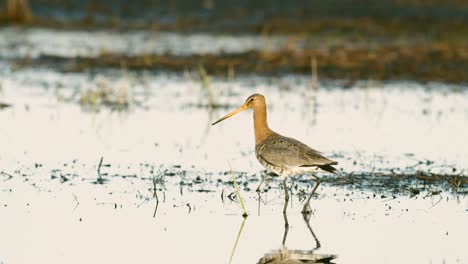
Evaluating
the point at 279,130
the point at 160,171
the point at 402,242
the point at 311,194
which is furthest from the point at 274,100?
the point at 402,242

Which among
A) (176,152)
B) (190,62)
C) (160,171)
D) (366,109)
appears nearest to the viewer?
(160,171)

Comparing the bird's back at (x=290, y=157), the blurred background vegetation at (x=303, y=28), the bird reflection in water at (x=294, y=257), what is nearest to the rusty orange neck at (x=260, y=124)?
the bird's back at (x=290, y=157)

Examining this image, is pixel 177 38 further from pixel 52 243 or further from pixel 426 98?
pixel 52 243

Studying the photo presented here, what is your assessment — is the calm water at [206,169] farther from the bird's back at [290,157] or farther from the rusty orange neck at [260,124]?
the rusty orange neck at [260,124]

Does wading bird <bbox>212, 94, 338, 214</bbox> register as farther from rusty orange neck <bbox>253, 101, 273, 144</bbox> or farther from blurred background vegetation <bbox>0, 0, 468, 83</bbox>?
blurred background vegetation <bbox>0, 0, 468, 83</bbox>

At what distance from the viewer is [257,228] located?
8.62 meters

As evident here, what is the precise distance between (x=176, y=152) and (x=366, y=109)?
409 cm

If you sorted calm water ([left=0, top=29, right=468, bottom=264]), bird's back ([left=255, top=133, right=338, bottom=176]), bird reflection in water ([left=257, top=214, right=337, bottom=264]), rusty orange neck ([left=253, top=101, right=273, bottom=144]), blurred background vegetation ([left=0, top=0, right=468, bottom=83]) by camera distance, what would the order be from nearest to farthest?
1. bird reflection in water ([left=257, top=214, right=337, bottom=264])
2. calm water ([left=0, top=29, right=468, bottom=264])
3. bird's back ([left=255, top=133, right=338, bottom=176])
4. rusty orange neck ([left=253, top=101, right=273, bottom=144])
5. blurred background vegetation ([left=0, top=0, right=468, bottom=83])

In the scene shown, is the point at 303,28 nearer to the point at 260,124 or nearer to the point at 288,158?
the point at 260,124

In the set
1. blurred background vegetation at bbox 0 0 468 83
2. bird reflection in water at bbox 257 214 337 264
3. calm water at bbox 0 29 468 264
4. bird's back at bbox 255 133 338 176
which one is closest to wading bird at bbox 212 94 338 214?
bird's back at bbox 255 133 338 176

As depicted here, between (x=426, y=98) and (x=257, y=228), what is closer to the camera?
(x=257, y=228)

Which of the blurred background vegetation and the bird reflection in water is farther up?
the blurred background vegetation

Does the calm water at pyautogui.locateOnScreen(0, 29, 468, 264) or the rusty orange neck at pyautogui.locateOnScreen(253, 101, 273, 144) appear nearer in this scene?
the calm water at pyautogui.locateOnScreen(0, 29, 468, 264)

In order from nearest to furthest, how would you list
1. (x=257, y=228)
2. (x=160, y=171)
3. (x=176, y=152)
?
(x=257, y=228) → (x=160, y=171) → (x=176, y=152)
